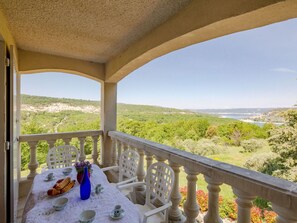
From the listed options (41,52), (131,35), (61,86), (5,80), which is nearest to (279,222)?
(131,35)

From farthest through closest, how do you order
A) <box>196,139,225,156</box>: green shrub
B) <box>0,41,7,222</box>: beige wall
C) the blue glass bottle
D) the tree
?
1. <box>196,139,225,156</box>: green shrub
2. the tree
3. <box>0,41,7,222</box>: beige wall
4. the blue glass bottle

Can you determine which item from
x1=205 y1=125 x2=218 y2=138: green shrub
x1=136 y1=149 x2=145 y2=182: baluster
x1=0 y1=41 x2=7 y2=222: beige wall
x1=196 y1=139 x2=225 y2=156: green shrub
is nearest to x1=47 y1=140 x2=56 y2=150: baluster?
x1=0 y1=41 x2=7 y2=222: beige wall

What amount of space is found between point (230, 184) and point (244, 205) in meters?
0.14

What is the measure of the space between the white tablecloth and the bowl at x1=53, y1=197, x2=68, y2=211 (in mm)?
22

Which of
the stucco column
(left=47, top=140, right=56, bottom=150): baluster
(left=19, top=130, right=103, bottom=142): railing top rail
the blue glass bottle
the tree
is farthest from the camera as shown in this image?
the tree

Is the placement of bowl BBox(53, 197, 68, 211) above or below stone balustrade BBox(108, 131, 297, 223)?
below

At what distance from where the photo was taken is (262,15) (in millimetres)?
1277

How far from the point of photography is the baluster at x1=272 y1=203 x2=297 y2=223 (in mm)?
873

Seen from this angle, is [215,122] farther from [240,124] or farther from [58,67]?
[58,67]

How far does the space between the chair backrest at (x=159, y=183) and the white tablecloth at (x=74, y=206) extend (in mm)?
397

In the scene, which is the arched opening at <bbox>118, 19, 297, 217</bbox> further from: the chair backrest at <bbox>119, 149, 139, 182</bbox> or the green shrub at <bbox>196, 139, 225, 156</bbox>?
the chair backrest at <bbox>119, 149, 139, 182</bbox>

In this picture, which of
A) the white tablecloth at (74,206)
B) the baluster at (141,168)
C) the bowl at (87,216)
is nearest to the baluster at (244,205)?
the white tablecloth at (74,206)

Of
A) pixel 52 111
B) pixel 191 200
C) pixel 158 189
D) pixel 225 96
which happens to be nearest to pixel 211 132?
pixel 225 96

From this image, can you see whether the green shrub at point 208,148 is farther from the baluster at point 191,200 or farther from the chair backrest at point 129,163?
the baluster at point 191,200
